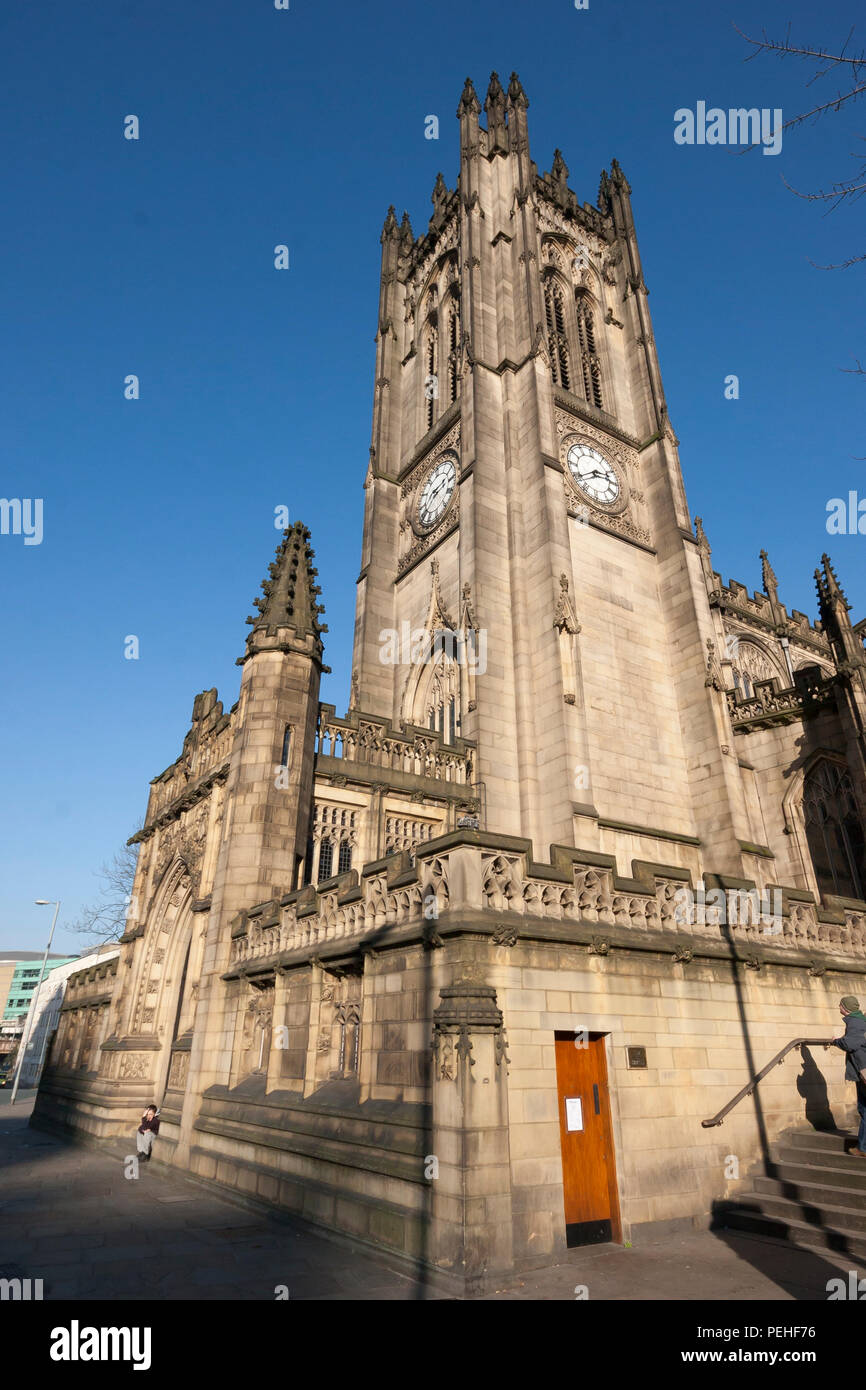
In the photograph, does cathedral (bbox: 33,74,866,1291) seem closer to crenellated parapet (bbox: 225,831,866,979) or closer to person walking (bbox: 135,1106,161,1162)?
crenellated parapet (bbox: 225,831,866,979)

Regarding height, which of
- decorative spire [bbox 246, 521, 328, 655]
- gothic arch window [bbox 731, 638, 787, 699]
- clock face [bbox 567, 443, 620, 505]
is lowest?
decorative spire [bbox 246, 521, 328, 655]

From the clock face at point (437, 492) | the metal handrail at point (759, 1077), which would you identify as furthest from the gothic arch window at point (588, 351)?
the metal handrail at point (759, 1077)

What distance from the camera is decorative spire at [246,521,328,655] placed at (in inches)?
673

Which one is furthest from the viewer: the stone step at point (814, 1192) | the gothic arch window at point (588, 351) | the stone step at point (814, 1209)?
the gothic arch window at point (588, 351)

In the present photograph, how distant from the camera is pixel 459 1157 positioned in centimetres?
722

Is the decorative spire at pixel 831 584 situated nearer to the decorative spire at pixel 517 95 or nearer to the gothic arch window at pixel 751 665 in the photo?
the gothic arch window at pixel 751 665

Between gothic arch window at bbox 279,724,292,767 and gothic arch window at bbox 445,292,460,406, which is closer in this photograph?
gothic arch window at bbox 279,724,292,767

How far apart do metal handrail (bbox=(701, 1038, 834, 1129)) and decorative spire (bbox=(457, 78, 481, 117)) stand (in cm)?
3951

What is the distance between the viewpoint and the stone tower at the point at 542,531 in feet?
70.4

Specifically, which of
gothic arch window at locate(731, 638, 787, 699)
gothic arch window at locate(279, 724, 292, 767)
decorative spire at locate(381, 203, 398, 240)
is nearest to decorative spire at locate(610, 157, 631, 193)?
decorative spire at locate(381, 203, 398, 240)

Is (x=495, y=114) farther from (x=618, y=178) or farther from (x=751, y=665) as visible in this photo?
(x=751, y=665)

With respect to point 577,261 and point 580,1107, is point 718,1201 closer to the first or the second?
point 580,1107

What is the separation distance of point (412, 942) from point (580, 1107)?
2.77 meters

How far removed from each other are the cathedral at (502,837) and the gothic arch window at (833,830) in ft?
0.33
